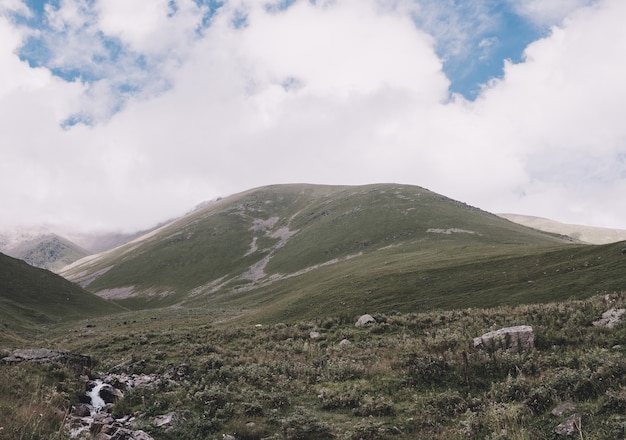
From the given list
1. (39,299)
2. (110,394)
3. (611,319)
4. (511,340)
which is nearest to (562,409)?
(511,340)

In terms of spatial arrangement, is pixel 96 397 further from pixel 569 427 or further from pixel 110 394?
pixel 569 427

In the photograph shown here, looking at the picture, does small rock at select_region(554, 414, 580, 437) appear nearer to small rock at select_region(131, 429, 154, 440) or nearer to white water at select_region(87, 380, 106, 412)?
small rock at select_region(131, 429, 154, 440)

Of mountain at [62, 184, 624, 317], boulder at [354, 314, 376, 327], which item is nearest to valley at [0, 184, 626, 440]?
mountain at [62, 184, 624, 317]

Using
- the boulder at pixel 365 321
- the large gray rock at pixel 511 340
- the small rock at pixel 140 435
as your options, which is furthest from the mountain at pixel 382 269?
the small rock at pixel 140 435

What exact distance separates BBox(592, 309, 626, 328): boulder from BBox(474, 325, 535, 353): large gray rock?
14.2 ft

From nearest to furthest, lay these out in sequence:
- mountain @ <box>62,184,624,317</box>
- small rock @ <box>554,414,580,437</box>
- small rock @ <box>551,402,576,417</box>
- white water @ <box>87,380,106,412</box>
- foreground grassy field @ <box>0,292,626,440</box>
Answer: small rock @ <box>554,414,580,437</box>
small rock @ <box>551,402,576,417</box>
foreground grassy field @ <box>0,292,626,440</box>
white water @ <box>87,380,106,412</box>
mountain @ <box>62,184,624,317</box>

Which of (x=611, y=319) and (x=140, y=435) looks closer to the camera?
(x=140, y=435)

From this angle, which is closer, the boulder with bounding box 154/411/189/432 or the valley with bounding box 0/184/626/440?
the valley with bounding box 0/184/626/440

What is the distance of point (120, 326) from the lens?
75.5 metres

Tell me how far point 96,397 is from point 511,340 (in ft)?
67.7

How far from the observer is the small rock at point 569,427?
1099 cm

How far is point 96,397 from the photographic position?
1800 cm

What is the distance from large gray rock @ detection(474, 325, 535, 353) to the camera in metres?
19.6

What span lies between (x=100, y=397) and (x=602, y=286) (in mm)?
45182
